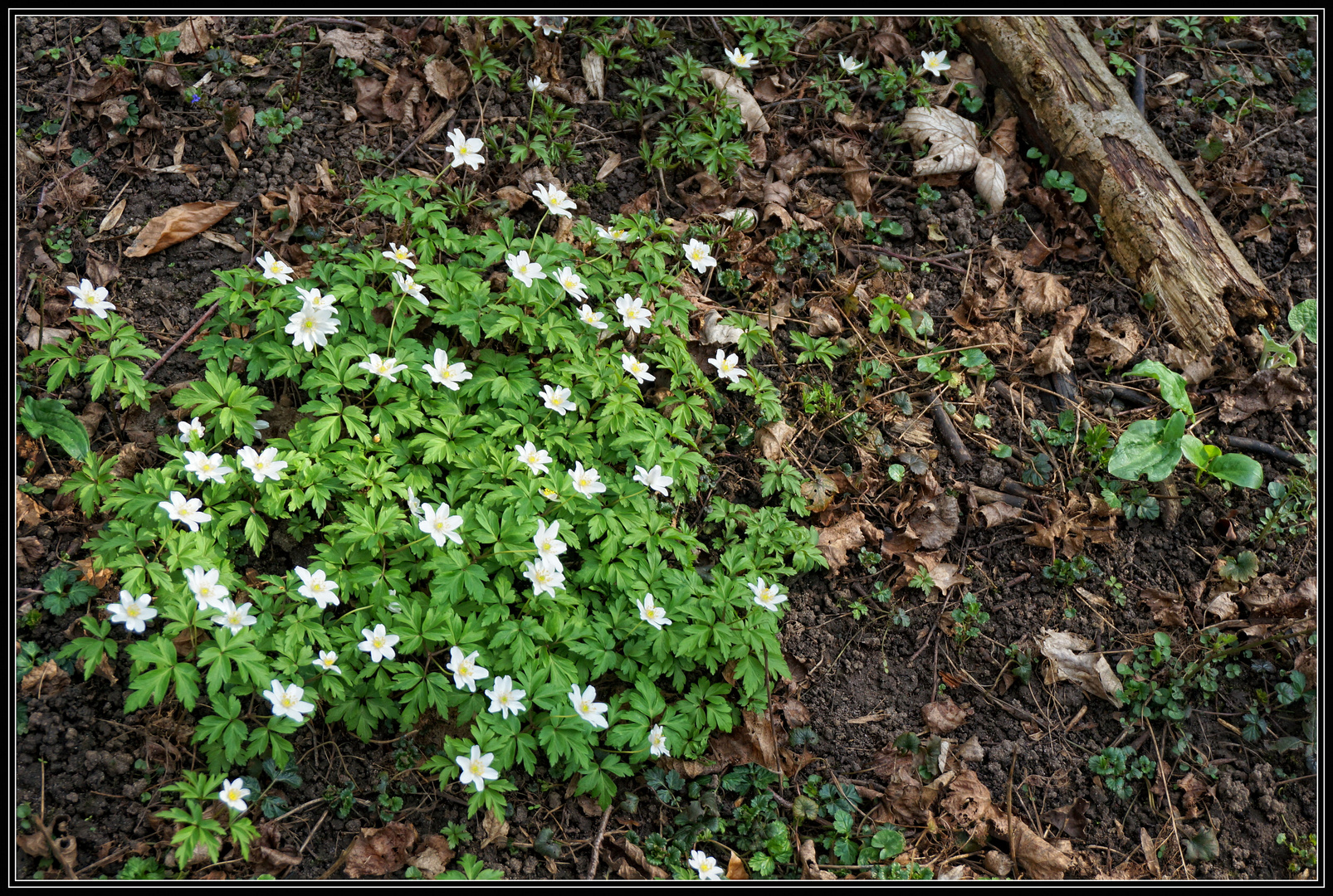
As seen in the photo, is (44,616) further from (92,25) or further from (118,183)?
(92,25)

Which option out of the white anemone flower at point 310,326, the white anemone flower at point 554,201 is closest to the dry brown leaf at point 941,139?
the white anemone flower at point 554,201

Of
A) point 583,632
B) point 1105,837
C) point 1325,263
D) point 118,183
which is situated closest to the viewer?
point 583,632

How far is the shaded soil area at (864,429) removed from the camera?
3.15 metres

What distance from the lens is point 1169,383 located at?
4066mm

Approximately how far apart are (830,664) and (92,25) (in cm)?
487

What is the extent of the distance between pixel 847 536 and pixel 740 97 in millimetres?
2681

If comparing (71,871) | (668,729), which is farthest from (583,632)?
(71,871)

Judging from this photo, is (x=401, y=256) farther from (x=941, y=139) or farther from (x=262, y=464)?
(x=941, y=139)

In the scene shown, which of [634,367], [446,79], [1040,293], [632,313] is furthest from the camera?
[446,79]

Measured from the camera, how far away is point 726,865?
3164 mm

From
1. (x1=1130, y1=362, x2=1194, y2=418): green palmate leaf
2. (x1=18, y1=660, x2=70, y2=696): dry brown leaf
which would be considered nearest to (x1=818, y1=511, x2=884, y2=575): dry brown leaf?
(x1=1130, y1=362, x2=1194, y2=418): green palmate leaf

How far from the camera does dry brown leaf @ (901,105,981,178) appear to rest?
189 inches

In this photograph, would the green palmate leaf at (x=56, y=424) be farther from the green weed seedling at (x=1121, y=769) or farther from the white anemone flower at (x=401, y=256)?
the green weed seedling at (x=1121, y=769)

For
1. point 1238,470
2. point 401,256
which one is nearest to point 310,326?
point 401,256
